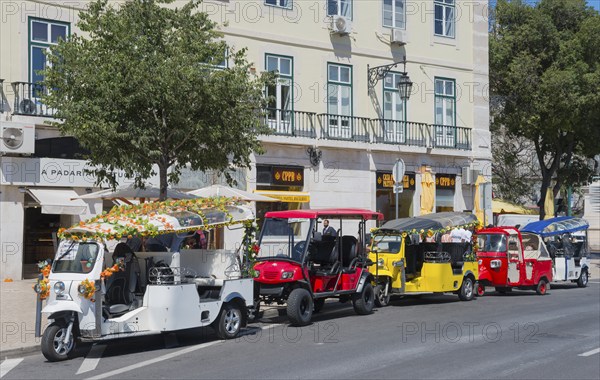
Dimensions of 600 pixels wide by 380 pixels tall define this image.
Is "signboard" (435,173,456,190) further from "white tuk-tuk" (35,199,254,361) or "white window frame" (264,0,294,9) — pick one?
"white tuk-tuk" (35,199,254,361)

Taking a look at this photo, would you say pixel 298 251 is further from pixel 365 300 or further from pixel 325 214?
pixel 365 300

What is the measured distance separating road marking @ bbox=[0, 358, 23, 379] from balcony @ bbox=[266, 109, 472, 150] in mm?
14191

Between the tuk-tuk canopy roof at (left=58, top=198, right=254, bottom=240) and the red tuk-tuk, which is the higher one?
the tuk-tuk canopy roof at (left=58, top=198, right=254, bottom=240)

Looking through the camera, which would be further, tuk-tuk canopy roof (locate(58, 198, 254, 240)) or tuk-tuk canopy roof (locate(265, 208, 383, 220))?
tuk-tuk canopy roof (locate(265, 208, 383, 220))

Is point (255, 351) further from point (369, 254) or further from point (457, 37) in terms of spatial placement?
point (457, 37)

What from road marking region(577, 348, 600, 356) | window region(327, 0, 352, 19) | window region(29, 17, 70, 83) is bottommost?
road marking region(577, 348, 600, 356)

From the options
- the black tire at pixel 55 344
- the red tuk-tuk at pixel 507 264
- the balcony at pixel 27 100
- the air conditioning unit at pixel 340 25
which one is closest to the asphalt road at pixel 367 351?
the black tire at pixel 55 344

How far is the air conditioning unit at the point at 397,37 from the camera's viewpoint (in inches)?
1153

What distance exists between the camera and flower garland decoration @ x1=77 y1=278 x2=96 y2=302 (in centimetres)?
1113

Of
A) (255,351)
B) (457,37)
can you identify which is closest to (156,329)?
(255,351)

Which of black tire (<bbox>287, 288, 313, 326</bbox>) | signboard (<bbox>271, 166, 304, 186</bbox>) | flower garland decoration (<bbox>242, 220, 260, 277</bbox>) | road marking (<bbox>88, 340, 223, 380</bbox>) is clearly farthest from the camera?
signboard (<bbox>271, 166, 304, 186</bbox>)

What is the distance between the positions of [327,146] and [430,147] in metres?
4.97

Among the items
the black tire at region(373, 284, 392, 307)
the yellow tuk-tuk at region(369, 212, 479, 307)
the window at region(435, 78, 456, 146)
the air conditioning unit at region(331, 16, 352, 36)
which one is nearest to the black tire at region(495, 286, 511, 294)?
the yellow tuk-tuk at region(369, 212, 479, 307)

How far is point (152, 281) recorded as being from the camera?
40.1 ft
